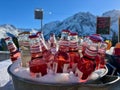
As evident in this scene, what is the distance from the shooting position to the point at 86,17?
75.5 m

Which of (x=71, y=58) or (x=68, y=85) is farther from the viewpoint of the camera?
(x=71, y=58)

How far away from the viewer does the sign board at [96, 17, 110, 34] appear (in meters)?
4.34

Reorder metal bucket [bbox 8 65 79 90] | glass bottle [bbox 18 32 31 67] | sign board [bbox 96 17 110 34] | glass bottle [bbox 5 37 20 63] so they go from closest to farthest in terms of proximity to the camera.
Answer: metal bucket [bbox 8 65 79 90], glass bottle [bbox 18 32 31 67], glass bottle [bbox 5 37 20 63], sign board [bbox 96 17 110 34]

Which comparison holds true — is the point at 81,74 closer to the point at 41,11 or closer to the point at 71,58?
the point at 71,58

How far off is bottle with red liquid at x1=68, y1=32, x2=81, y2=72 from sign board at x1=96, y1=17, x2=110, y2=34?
3396mm

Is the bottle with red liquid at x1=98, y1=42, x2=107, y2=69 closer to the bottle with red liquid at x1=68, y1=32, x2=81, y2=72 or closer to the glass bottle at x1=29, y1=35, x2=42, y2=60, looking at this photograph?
the bottle with red liquid at x1=68, y1=32, x2=81, y2=72

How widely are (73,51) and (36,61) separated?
0.15 m

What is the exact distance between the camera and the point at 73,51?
968mm

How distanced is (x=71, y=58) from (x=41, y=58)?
125mm

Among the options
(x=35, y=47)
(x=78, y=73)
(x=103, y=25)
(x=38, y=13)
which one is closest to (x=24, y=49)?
(x=35, y=47)

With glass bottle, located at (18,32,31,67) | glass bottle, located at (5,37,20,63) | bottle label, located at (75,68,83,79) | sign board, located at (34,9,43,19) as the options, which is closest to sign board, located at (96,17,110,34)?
sign board, located at (34,9,43,19)

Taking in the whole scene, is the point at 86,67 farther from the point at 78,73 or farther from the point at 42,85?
the point at 42,85

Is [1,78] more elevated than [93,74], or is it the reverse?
[93,74]

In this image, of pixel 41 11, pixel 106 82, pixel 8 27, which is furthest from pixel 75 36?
pixel 8 27
